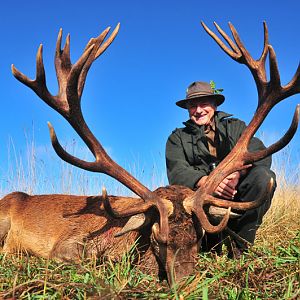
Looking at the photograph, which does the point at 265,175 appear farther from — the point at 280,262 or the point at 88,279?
the point at 88,279

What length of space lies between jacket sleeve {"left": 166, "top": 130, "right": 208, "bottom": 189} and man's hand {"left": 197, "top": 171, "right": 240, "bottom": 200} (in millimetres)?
146

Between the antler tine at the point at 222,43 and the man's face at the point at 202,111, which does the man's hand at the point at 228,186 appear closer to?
the man's face at the point at 202,111

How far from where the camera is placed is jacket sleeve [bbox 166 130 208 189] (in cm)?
498

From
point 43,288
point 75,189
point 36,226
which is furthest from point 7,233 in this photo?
point 43,288

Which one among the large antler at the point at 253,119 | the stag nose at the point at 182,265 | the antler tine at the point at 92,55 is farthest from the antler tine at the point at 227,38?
the stag nose at the point at 182,265

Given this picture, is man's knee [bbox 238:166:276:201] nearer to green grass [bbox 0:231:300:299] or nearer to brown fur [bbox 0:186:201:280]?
brown fur [bbox 0:186:201:280]

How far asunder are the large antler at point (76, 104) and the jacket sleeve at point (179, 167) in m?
0.80

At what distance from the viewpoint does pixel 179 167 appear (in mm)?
5379

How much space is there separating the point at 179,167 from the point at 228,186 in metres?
0.78

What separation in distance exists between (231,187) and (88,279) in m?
2.23

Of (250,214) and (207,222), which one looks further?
(250,214)

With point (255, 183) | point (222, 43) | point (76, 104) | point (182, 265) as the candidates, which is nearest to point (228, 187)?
point (255, 183)

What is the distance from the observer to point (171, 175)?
17.6 feet

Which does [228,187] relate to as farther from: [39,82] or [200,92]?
[39,82]
